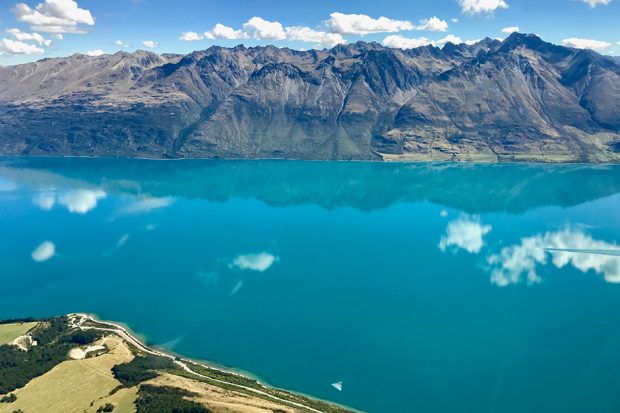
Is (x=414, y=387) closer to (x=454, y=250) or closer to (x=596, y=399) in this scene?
(x=596, y=399)

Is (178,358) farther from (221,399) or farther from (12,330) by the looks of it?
(12,330)

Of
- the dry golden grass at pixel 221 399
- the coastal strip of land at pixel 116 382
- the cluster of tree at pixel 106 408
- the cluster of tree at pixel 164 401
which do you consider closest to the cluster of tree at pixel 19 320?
the coastal strip of land at pixel 116 382

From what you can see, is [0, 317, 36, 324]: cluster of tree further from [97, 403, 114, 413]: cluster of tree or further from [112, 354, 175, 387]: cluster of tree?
[97, 403, 114, 413]: cluster of tree

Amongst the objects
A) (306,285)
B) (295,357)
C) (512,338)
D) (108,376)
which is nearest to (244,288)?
(306,285)

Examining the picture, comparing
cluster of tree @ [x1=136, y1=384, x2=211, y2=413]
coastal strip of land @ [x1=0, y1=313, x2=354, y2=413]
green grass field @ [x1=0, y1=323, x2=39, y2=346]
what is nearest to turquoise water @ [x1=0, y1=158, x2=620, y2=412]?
coastal strip of land @ [x1=0, y1=313, x2=354, y2=413]

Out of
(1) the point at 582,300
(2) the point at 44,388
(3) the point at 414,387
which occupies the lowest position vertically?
(2) the point at 44,388

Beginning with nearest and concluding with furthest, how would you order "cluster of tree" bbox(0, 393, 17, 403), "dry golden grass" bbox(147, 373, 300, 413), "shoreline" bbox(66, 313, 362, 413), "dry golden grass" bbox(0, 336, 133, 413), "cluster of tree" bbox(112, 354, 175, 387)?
"dry golden grass" bbox(147, 373, 300, 413)
"dry golden grass" bbox(0, 336, 133, 413)
"cluster of tree" bbox(0, 393, 17, 403)
"cluster of tree" bbox(112, 354, 175, 387)
"shoreline" bbox(66, 313, 362, 413)
